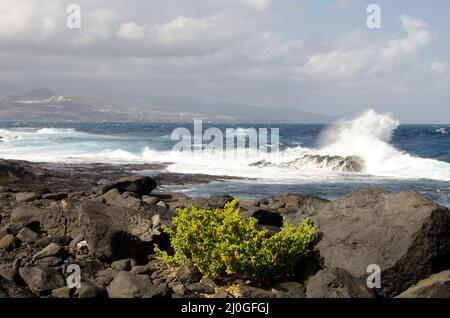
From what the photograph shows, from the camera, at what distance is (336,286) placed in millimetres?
6520

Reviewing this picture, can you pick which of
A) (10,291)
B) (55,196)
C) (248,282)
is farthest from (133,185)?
(10,291)

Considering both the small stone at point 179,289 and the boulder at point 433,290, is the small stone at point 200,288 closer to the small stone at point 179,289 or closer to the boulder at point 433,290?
the small stone at point 179,289

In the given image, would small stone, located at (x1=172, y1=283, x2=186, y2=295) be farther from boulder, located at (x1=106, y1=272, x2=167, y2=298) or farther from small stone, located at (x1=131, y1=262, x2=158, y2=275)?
small stone, located at (x1=131, y1=262, x2=158, y2=275)

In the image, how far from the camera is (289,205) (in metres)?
17.4

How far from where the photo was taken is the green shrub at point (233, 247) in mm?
6957

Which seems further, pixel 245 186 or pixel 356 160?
pixel 356 160

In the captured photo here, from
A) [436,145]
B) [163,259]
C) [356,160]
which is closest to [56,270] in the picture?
[163,259]

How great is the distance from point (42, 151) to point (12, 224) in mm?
34459

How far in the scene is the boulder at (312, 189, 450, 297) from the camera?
6855 millimetres

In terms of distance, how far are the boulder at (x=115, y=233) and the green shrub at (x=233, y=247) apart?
2.26 feet

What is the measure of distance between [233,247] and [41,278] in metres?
2.62
